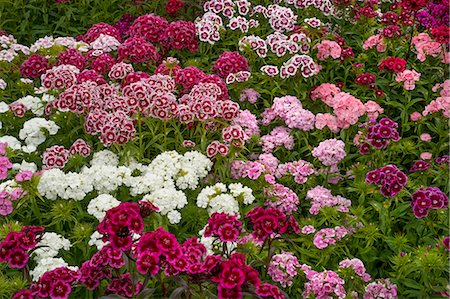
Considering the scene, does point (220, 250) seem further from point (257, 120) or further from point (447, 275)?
point (257, 120)

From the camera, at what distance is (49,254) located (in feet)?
12.1

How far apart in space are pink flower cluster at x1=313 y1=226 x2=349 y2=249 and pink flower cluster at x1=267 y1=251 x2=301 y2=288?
0.28 metres

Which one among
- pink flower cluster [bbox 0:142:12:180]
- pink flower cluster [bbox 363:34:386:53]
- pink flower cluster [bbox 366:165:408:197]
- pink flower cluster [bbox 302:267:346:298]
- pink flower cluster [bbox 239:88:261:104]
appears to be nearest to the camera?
pink flower cluster [bbox 302:267:346:298]

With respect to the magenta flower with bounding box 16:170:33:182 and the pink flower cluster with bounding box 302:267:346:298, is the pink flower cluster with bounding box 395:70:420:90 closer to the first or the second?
the pink flower cluster with bounding box 302:267:346:298

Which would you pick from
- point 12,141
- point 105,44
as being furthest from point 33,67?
point 12,141

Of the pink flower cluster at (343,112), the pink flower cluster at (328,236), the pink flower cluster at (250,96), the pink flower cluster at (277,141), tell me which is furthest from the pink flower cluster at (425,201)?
the pink flower cluster at (250,96)

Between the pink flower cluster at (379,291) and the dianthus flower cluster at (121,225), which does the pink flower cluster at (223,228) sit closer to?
the dianthus flower cluster at (121,225)

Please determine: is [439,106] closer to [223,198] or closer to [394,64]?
[394,64]

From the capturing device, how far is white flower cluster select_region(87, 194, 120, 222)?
12.9 ft

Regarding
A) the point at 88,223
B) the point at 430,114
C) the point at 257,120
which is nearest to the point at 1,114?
the point at 88,223

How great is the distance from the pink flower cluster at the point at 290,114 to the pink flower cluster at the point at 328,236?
48.2 inches

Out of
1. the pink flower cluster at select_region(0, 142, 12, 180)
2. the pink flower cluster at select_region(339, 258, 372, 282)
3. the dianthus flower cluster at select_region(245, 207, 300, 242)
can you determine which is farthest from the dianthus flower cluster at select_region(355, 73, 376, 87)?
the pink flower cluster at select_region(0, 142, 12, 180)

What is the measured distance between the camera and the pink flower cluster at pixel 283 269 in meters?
3.66

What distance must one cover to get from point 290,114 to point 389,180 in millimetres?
1254
